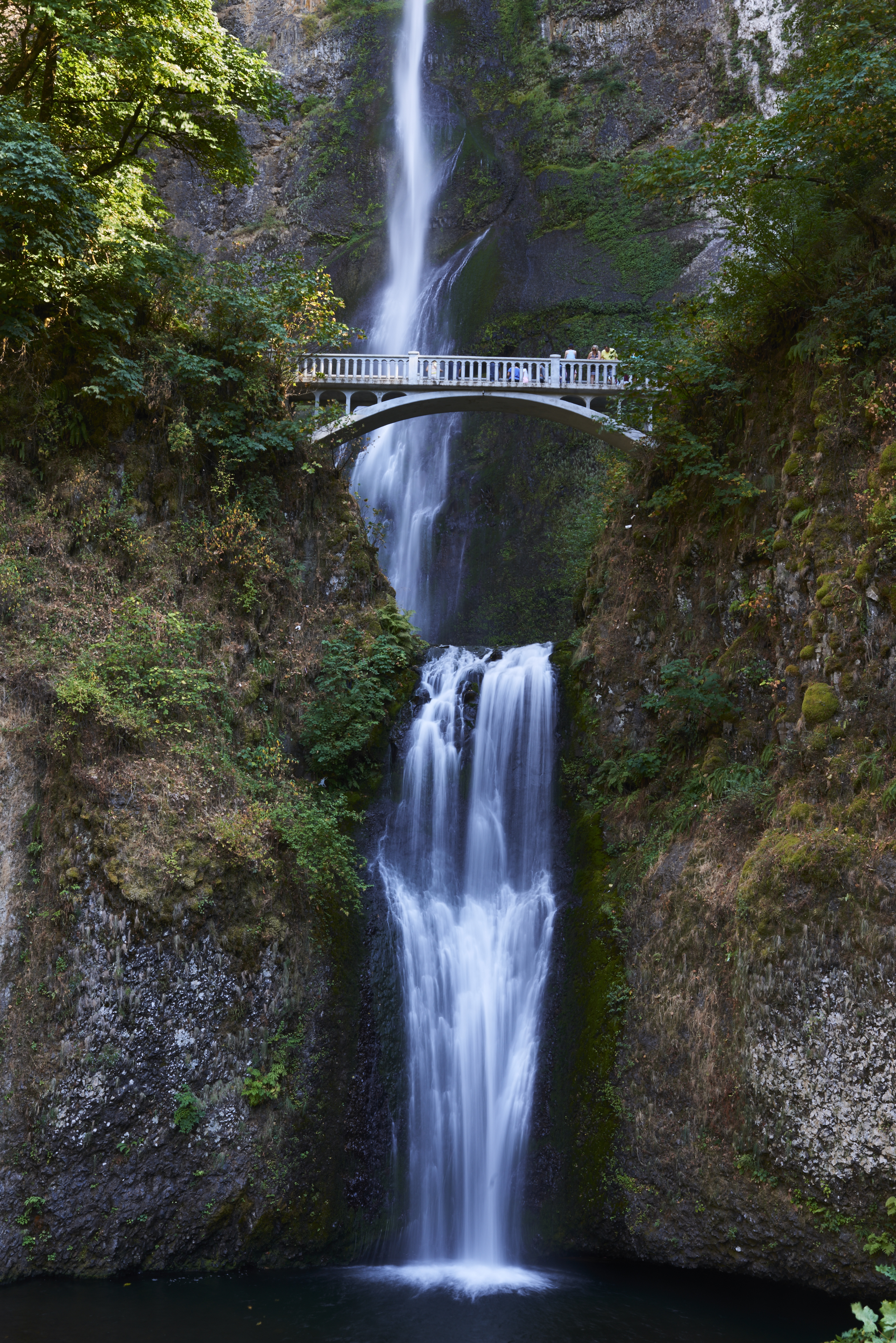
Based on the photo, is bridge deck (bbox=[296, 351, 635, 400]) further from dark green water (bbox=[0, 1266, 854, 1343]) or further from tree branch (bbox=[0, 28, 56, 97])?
dark green water (bbox=[0, 1266, 854, 1343])

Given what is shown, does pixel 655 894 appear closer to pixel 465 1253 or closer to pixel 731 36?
pixel 465 1253

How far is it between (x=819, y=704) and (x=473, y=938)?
212 inches

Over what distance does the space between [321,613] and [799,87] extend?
954 cm

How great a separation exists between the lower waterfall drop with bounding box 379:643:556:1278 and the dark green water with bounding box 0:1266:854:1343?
39.8 inches

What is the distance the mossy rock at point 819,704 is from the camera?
32.1 feet

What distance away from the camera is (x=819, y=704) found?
9.86 meters

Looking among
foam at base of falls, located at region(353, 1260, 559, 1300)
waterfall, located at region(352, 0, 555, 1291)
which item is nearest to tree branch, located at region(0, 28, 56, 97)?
waterfall, located at region(352, 0, 555, 1291)

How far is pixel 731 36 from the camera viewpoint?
28891 millimetres

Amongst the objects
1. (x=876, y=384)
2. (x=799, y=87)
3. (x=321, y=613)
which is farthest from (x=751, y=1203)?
(x=799, y=87)

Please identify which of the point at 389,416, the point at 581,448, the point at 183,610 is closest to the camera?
Answer: the point at 183,610

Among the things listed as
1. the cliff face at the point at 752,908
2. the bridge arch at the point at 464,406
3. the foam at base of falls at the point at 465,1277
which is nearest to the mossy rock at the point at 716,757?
Answer: the cliff face at the point at 752,908

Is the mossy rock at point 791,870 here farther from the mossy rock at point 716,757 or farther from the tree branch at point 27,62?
the tree branch at point 27,62

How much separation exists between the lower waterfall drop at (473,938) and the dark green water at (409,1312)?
1.01 m

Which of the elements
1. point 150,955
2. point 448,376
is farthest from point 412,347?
point 150,955
